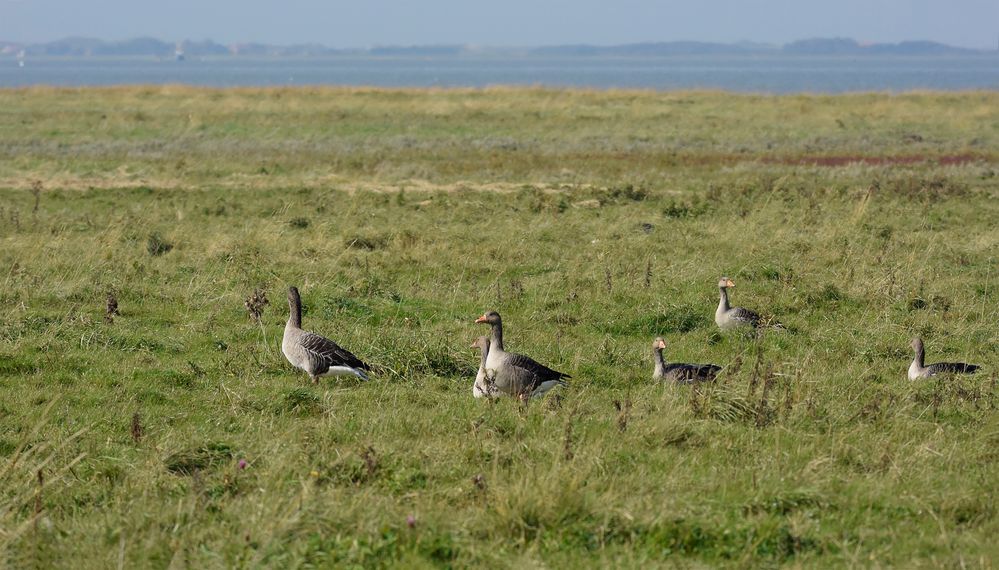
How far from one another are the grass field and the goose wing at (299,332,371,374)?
25cm

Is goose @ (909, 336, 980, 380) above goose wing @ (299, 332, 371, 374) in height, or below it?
below

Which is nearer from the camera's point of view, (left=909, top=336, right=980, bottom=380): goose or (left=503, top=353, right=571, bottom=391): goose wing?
(left=503, top=353, right=571, bottom=391): goose wing

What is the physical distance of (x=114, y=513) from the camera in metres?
6.80

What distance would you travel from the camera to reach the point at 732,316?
12.7 m

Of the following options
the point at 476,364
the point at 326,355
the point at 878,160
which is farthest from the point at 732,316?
the point at 878,160

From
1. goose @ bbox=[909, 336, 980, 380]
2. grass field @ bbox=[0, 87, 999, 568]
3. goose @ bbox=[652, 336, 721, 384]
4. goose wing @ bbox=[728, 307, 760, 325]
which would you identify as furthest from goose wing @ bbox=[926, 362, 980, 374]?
goose wing @ bbox=[728, 307, 760, 325]

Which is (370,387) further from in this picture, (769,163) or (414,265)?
(769,163)

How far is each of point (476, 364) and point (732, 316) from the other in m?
3.25

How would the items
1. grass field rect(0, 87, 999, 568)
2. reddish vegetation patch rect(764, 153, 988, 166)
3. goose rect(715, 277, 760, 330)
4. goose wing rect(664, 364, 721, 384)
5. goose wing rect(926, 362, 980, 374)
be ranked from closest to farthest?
grass field rect(0, 87, 999, 568)
goose wing rect(664, 364, 721, 384)
goose wing rect(926, 362, 980, 374)
goose rect(715, 277, 760, 330)
reddish vegetation patch rect(764, 153, 988, 166)

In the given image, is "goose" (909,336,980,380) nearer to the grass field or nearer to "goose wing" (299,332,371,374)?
the grass field

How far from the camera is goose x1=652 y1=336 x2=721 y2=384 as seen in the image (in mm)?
10091

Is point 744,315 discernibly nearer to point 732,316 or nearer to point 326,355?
point 732,316

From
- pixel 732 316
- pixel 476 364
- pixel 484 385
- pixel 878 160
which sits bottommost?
pixel 878 160

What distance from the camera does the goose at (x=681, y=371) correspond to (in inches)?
397
